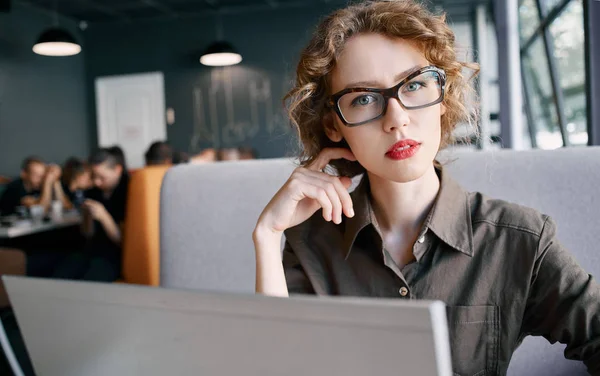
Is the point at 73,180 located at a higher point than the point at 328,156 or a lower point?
lower

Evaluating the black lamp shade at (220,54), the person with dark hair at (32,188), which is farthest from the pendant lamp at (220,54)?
the person with dark hair at (32,188)

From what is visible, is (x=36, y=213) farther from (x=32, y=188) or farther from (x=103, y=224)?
(x=103, y=224)

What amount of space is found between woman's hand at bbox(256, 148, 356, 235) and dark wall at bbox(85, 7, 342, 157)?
638cm

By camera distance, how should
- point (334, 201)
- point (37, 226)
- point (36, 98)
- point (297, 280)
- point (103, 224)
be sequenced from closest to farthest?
point (334, 201) < point (297, 280) < point (103, 224) < point (37, 226) < point (36, 98)

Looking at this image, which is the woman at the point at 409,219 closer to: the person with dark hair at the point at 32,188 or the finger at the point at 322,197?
the finger at the point at 322,197

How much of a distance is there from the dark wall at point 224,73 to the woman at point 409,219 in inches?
250

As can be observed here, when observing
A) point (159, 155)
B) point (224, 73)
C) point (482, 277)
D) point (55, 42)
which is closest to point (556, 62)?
point (159, 155)

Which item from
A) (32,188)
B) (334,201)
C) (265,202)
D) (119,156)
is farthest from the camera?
(32,188)

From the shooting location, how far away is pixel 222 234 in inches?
62.2

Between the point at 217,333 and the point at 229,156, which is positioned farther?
the point at 229,156

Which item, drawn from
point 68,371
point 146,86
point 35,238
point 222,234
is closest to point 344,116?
point 68,371

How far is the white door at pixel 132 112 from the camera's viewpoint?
7.82 meters

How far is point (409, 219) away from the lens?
1038 millimetres

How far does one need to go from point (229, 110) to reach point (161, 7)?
1.70 m
